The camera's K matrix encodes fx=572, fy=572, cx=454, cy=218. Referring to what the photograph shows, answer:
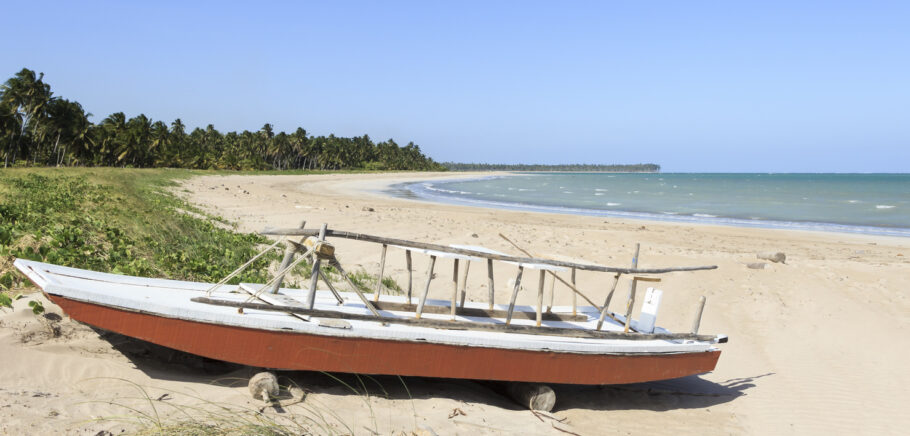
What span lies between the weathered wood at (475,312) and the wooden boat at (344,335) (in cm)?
17

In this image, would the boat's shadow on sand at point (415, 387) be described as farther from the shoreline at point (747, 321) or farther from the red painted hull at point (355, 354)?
the red painted hull at point (355, 354)

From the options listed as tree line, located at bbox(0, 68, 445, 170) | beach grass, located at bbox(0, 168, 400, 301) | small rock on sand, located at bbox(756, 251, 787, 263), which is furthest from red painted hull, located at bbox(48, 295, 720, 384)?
tree line, located at bbox(0, 68, 445, 170)

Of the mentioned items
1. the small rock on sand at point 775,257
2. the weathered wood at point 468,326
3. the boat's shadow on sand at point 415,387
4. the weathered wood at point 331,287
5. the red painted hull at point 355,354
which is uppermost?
the small rock on sand at point 775,257

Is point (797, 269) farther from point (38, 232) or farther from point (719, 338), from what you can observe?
point (38, 232)

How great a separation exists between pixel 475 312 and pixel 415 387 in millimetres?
1681

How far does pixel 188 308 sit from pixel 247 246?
6.29 meters

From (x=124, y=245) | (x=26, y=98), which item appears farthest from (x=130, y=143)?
(x=124, y=245)

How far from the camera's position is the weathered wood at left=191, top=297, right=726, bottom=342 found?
5.68 metres

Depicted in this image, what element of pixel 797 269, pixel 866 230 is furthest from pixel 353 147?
pixel 797 269

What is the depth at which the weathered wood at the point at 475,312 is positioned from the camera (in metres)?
7.34

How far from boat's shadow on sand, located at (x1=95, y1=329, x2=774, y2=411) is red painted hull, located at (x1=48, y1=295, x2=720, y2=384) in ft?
0.82

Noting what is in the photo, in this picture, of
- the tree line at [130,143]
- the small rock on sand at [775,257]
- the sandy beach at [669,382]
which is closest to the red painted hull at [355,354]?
the sandy beach at [669,382]

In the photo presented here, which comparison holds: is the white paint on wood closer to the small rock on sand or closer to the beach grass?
the beach grass

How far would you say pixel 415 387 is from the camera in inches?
243
